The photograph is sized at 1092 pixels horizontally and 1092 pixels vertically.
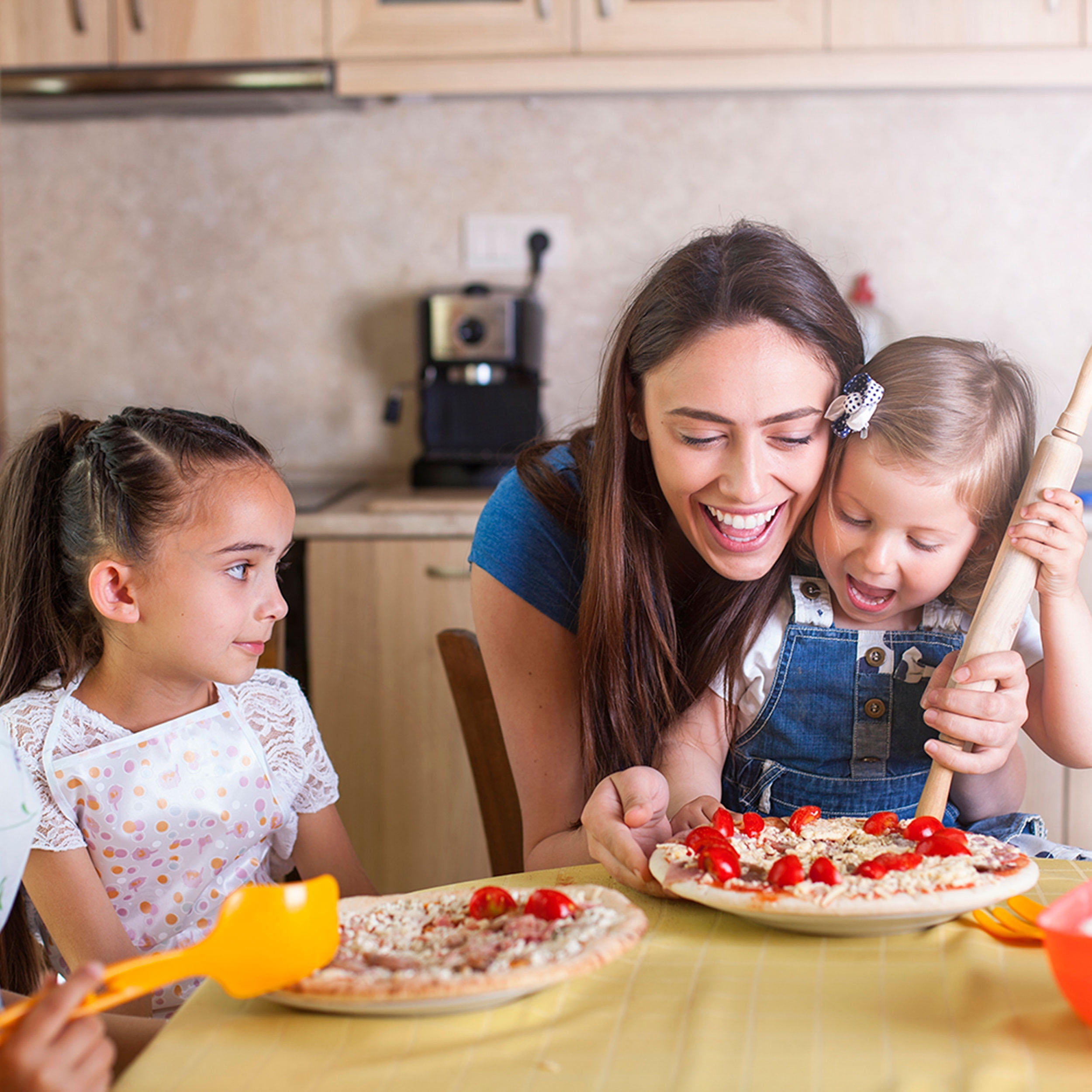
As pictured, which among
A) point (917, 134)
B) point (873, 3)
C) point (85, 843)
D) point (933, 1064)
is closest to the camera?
point (933, 1064)

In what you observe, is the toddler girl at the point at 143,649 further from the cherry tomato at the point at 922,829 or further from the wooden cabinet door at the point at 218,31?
the wooden cabinet door at the point at 218,31

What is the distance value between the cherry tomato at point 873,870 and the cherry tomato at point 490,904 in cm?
23

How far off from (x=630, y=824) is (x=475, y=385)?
1796 mm

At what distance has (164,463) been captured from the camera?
46.3 inches

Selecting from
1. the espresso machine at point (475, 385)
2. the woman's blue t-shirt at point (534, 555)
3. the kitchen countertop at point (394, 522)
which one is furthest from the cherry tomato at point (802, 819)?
the espresso machine at point (475, 385)

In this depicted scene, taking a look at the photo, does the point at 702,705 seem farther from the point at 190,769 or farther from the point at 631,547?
the point at 190,769

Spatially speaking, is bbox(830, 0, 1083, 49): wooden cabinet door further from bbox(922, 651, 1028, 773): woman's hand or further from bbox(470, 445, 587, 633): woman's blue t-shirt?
bbox(922, 651, 1028, 773): woman's hand

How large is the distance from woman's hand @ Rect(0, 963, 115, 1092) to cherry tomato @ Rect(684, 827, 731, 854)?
399 mm

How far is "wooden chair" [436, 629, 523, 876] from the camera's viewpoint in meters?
1.40

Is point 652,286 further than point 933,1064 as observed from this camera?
Yes

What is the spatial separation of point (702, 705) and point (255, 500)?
51 centimetres

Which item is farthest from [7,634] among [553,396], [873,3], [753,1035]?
[873,3]

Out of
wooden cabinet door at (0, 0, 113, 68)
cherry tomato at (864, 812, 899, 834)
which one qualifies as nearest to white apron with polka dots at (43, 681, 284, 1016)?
cherry tomato at (864, 812, 899, 834)

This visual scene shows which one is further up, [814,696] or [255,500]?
[255,500]
